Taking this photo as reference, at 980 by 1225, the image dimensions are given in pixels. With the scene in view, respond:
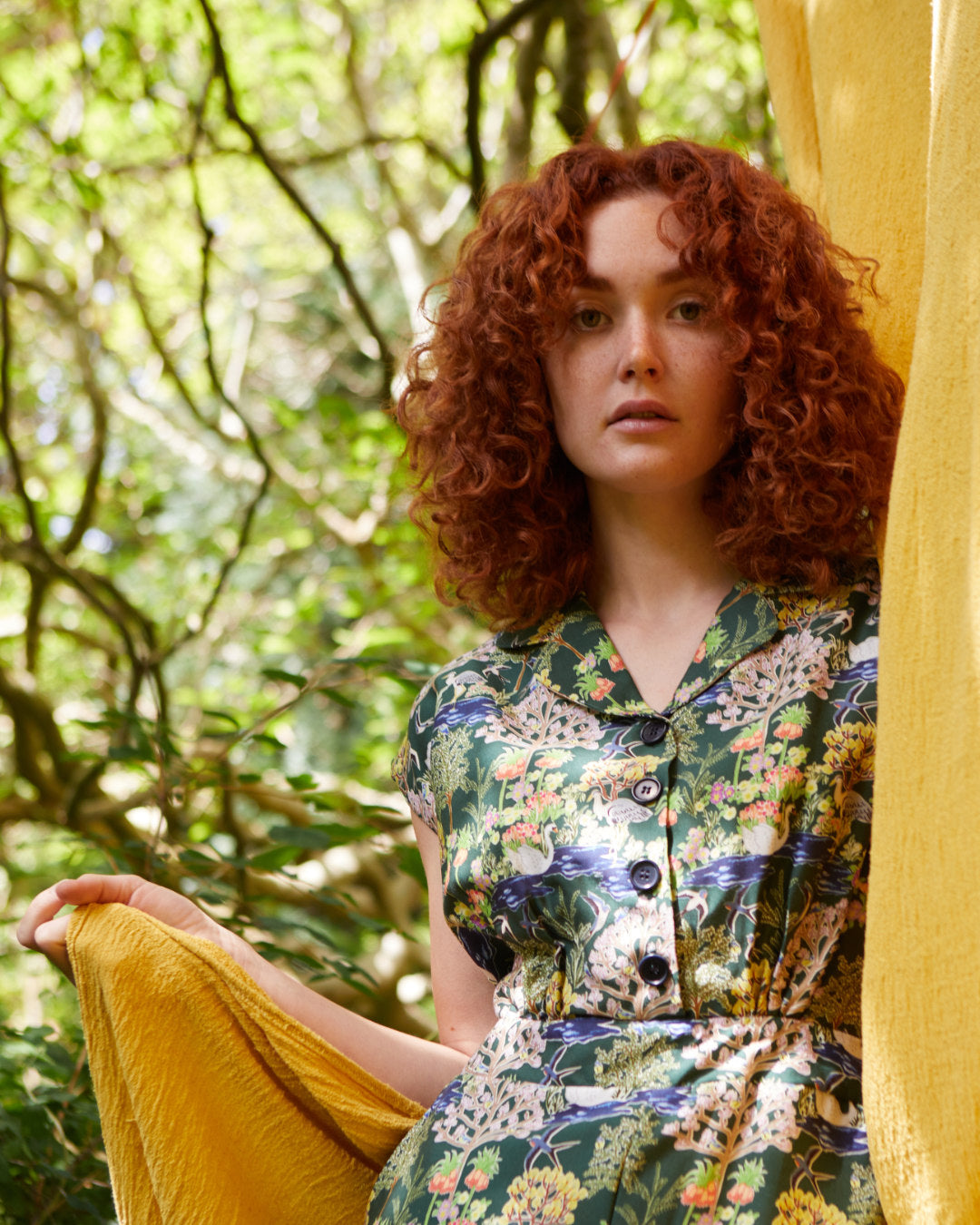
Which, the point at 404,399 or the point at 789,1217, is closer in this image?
the point at 789,1217

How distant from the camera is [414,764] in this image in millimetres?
1313

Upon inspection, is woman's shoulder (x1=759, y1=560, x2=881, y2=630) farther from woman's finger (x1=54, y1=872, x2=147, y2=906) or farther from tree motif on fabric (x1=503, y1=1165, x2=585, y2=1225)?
woman's finger (x1=54, y1=872, x2=147, y2=906)

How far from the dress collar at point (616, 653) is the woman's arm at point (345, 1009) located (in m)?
0.24

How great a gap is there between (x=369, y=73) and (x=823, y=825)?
4.81m

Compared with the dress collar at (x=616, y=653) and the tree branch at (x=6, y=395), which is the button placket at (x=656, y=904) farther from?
the tree branch at (x=6, y=395)

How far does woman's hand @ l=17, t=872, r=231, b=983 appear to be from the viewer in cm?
116

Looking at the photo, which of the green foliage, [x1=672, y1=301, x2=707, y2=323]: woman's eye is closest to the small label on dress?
[x1=672, y1=301, x2=707, y2=323]: woman's eye

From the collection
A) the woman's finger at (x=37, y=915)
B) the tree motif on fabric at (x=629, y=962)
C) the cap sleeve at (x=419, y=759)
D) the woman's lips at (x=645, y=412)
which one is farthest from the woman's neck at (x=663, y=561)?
the woman's finger at (x=37, y=915)

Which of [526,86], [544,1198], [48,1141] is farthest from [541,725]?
[526,86]

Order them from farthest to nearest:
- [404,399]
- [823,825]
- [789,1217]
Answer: [404,399] → [823,825] → [789,1217]

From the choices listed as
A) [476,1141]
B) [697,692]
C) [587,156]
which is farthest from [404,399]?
[476,1141]

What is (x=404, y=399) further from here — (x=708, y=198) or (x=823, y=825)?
(x=823, y=825)

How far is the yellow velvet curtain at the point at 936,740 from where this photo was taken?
0.79 m

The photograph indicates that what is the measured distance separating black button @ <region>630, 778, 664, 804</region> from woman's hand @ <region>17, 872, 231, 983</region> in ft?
1.44
